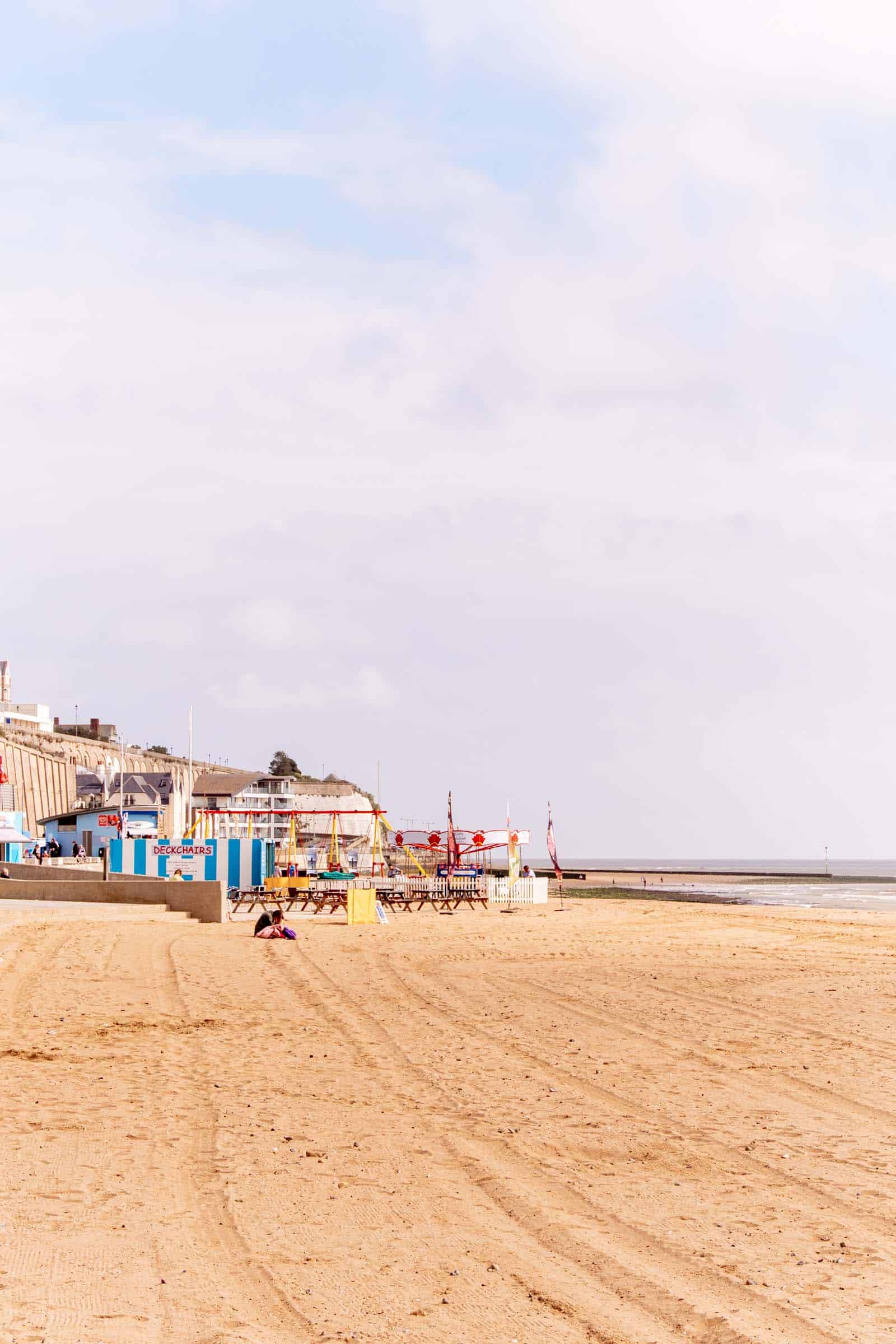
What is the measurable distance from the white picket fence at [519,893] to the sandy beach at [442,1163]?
27639 mm

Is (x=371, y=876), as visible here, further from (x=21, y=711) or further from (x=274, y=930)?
(x=21, y=711)

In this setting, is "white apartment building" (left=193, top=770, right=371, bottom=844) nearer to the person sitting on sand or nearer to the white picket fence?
the white picket fence

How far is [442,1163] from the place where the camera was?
716cm

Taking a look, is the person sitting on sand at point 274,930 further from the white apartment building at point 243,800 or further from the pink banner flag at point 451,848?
the white apartment building at point 243,800

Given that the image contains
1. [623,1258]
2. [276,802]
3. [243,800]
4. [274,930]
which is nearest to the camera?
[623,1258]

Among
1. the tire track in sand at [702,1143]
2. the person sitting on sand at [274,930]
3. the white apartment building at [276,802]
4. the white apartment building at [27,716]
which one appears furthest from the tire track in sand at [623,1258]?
the white apartment building at [27,716]

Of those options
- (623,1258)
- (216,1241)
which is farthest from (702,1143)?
(216,1241)

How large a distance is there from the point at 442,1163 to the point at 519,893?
121 feet

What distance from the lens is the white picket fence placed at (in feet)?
139

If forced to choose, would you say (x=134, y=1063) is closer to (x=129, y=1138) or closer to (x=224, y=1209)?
(x=129, y=1138)

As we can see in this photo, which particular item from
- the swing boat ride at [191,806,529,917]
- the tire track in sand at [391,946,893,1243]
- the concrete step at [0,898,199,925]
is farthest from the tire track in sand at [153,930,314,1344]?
the swing boat ride at [191,806,529,917]

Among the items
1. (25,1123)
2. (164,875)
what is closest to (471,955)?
(25,1123)

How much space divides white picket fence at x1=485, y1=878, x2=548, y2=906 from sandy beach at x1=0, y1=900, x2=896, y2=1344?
2764cm

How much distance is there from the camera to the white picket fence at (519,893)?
42406 mm
